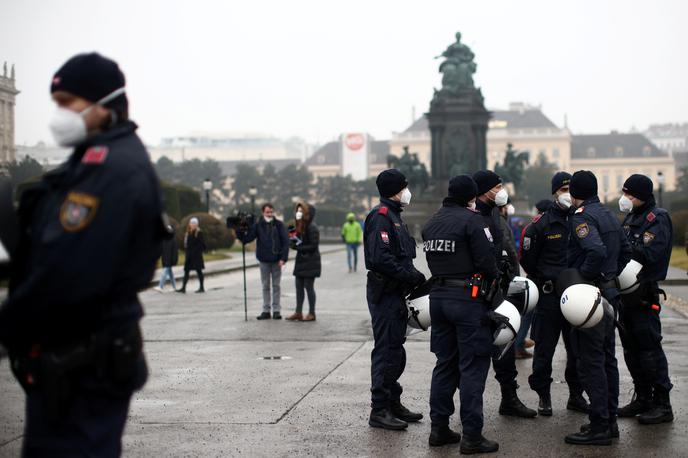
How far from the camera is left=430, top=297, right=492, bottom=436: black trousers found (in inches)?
280

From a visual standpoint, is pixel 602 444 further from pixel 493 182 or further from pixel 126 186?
pixel 126 186

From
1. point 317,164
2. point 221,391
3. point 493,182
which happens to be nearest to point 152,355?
point 221,391

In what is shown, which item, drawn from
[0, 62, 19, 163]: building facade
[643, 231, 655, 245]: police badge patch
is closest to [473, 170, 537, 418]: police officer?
[643, 231, 655, 245]: police badge patch

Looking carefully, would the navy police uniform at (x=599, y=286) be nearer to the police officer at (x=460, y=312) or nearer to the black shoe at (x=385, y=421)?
the police officer at (x=460, y=312)

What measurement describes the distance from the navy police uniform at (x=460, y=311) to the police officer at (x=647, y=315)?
1.67 meters

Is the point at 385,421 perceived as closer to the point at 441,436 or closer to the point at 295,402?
the point at 441,436

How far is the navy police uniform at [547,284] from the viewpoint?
8.26 m

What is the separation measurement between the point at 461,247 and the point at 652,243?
1945mm

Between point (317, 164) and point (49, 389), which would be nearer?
point (49, 389)

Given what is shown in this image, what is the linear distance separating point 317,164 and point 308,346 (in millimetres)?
157423

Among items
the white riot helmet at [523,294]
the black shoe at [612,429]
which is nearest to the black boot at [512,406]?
the white riot helmet at [523,294]

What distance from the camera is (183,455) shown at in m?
6.97

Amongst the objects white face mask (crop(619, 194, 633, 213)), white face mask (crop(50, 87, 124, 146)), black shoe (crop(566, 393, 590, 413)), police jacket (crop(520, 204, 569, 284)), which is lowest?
black shoe (crop(566, 393, 590, 413))

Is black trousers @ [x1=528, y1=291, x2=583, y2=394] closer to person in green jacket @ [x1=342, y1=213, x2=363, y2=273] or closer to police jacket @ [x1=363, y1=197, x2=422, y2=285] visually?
police jacket @ [x1=363, y1=197, x2=422, y2=285]
